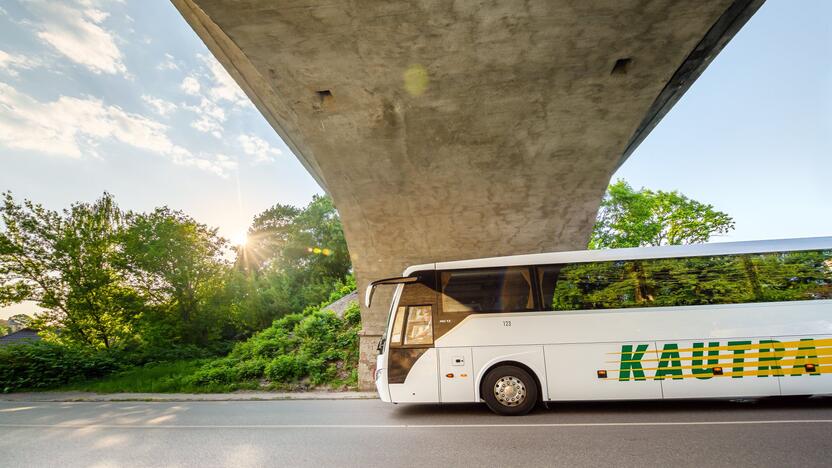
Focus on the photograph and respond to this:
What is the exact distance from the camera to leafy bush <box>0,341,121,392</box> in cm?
1538

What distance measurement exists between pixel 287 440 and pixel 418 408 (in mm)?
2933

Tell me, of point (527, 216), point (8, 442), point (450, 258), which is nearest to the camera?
point (8, 442)

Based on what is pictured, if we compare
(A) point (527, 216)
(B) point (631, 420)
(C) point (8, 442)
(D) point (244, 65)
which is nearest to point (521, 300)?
(B) point (631, 420)

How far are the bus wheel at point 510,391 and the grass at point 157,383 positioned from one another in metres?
9.42

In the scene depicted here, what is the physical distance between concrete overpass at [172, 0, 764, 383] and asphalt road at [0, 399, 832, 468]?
4618 mm

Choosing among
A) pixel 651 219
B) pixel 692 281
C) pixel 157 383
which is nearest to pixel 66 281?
pixel 157 383

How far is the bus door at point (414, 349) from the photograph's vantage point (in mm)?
6864

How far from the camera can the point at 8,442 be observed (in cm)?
645

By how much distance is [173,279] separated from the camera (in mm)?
20547

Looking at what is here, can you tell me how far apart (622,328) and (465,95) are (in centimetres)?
492

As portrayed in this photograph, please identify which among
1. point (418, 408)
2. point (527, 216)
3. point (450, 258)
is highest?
point (527, 216)

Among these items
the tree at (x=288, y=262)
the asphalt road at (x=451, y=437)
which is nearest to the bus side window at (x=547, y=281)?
the asphalt road at (x=451, y=437)

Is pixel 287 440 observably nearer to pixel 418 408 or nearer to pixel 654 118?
pixel 418 408

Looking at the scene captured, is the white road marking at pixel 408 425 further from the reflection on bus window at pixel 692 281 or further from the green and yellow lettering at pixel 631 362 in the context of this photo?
the reflection on bus window at pixel 692 281
